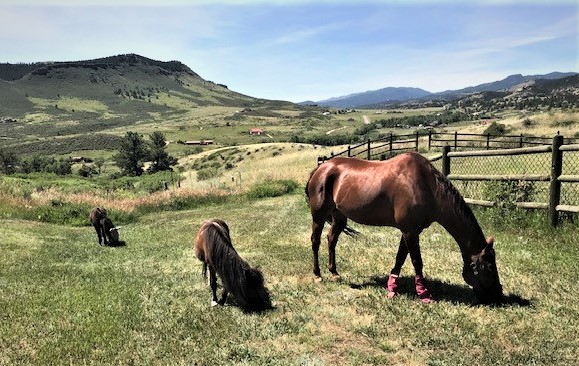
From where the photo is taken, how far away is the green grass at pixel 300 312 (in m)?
5.09

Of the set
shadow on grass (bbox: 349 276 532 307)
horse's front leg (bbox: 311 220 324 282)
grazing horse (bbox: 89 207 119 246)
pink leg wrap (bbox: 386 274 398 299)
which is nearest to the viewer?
shadow on grass (bbox: 349 276 532 307)

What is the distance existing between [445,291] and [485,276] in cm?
95

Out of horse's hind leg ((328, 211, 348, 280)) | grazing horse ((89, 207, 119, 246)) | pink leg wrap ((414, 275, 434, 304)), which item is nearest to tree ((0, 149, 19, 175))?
grazing horse ((89, 207, 119, 246))

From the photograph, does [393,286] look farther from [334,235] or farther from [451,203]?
[334,235]

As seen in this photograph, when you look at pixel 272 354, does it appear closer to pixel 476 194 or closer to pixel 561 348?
pixel 561 348

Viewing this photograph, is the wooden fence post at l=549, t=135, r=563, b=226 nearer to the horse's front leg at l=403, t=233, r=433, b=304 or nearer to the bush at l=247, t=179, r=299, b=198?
the horse's front leg at l=403, t=233, r=433, b=304

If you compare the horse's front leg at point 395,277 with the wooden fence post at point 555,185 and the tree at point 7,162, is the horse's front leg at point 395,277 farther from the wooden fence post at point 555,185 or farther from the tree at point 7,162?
the tree at point 7,162

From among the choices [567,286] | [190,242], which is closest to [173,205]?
[190,242]

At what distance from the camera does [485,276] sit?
600 cm

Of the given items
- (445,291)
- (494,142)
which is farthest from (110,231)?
(494,142)

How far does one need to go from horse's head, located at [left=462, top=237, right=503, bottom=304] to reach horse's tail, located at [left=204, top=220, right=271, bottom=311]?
316 centimetres

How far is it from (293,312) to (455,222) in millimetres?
2840

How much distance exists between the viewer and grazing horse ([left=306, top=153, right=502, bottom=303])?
6.08m

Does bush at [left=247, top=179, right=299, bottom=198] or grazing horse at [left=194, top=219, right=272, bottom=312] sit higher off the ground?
grazing horse at [left=194, top=219, right=272, bottom=312]
